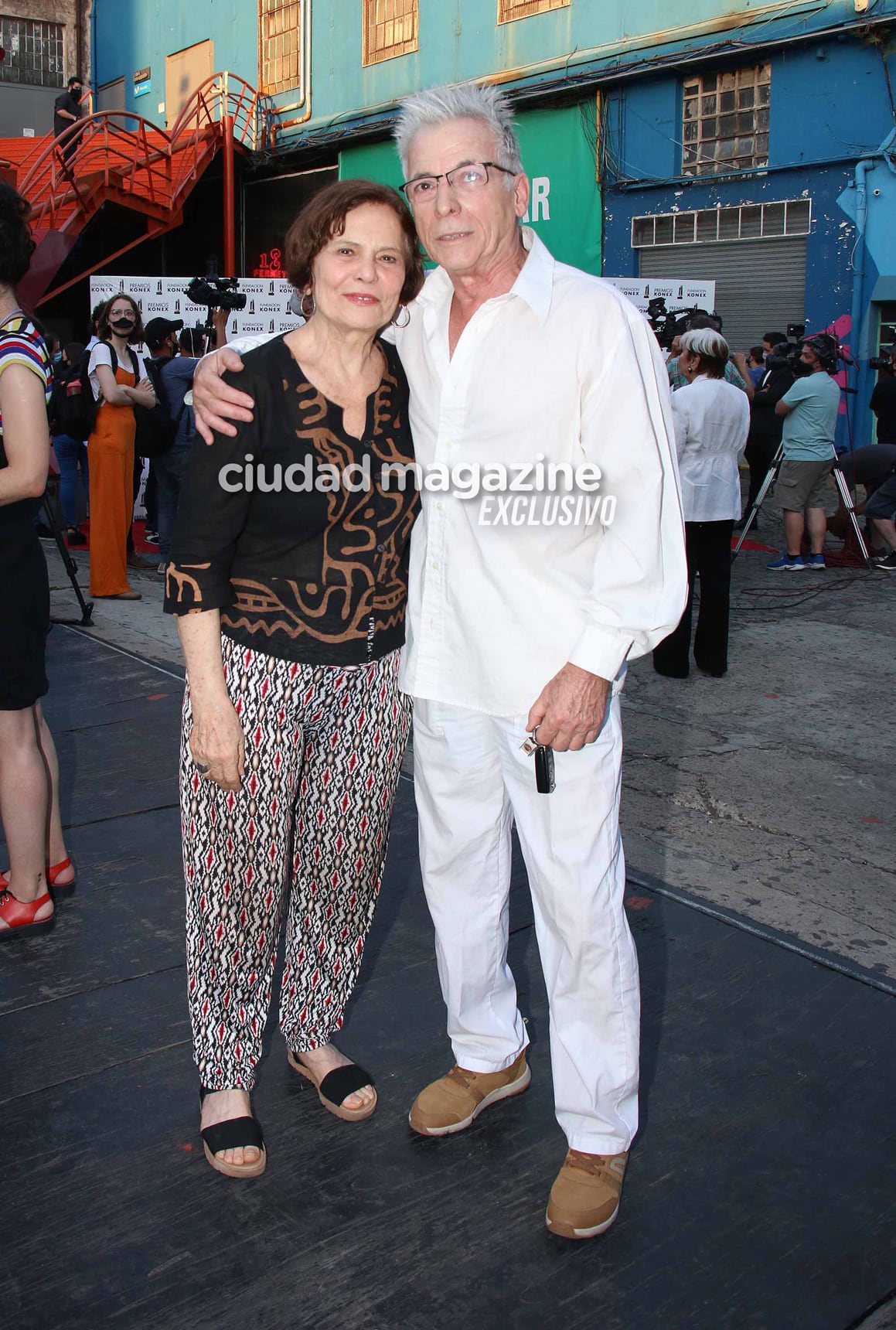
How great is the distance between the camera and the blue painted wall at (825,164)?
1205 cm

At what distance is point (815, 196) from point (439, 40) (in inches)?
242

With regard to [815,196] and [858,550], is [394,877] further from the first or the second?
[815,196]

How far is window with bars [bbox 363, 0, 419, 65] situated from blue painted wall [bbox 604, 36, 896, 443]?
12.9 ft

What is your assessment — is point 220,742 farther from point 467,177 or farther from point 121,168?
point 121,168

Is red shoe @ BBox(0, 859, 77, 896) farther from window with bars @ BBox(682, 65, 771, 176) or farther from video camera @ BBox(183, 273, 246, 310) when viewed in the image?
window with bars @ BBox(682, 65, 771, 176)

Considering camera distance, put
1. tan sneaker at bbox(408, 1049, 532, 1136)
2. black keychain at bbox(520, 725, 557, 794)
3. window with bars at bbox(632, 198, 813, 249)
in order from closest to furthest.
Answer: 1. black keychain at bbox(520, 725, 557, 794)
2. tan sneaker at bbox(408, 1049, 532, 1136)
3. window with bars at bbox(632, 198, 813, 249)

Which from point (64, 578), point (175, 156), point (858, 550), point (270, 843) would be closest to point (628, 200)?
point (858, 550)

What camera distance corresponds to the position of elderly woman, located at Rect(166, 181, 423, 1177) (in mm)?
2127

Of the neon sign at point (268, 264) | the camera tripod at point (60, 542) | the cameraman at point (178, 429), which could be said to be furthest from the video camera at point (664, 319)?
the neon sign at point (268, 264)

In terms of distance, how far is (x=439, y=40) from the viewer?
15742mm

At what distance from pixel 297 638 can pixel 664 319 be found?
863 centimetres

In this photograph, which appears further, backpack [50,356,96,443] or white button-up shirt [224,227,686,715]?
backpack [50,356,96,443]

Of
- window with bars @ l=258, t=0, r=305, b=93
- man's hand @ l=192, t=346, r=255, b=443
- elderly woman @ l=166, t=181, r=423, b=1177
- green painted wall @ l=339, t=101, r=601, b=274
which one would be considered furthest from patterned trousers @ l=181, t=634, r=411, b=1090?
window with bars @ l=258, t=0, r=305, b=93

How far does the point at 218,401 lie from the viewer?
208 centimetres
